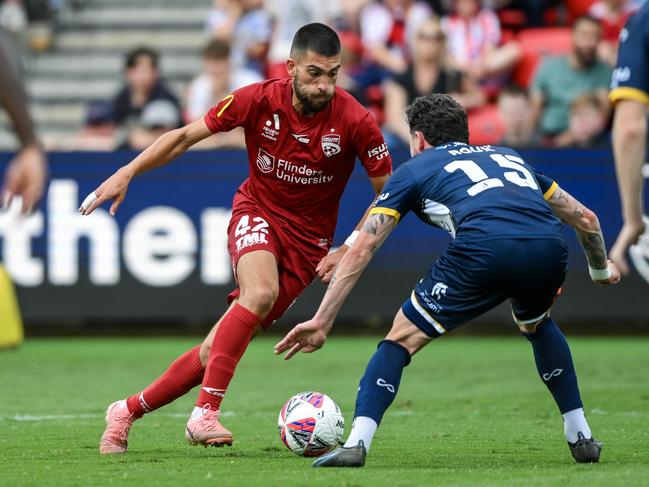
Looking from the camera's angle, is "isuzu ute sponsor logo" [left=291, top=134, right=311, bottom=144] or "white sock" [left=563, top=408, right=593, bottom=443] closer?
"white sock" [left=563, top=408, right=593, bottom=443]

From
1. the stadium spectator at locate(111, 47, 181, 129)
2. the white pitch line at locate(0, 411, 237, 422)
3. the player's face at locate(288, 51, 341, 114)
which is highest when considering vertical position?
the player's face at locate(288, 51, 341, 114)

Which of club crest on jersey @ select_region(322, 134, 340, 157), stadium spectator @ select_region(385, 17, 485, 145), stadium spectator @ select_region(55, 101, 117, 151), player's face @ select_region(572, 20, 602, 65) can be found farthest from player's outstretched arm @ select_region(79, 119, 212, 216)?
player's face @ select_region(572, 20, 602, 65)

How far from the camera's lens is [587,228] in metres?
6.88

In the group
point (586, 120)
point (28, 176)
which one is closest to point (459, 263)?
point (28, 176)

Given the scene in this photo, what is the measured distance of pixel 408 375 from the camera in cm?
1187

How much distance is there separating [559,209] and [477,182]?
0.53 m

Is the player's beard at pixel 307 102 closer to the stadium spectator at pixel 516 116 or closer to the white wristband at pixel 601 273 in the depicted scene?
the white wristband at pixel 601 273

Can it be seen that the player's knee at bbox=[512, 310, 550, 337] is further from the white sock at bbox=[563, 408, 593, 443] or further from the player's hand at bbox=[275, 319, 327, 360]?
the player's hand at bbox=[275, 319, 327, 360]

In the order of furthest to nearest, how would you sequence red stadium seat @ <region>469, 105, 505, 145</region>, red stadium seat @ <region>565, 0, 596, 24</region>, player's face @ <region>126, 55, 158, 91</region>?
red stadium seat @ <region>565, 0, 596, 24</region> → player's face @ <region>126, 55, 158, 91</region> → red stadium seat @ <region>469, 105, 505, 145</region>

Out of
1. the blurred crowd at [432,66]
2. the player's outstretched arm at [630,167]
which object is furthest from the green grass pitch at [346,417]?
the blurred crowd at [432,66]

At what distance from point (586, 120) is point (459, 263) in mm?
8994

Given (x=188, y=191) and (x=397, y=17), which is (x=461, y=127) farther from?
(x=397, y=17)

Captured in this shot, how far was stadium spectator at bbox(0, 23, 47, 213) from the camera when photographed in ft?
14.6

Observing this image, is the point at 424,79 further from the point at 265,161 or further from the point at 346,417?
the point at 265,161
